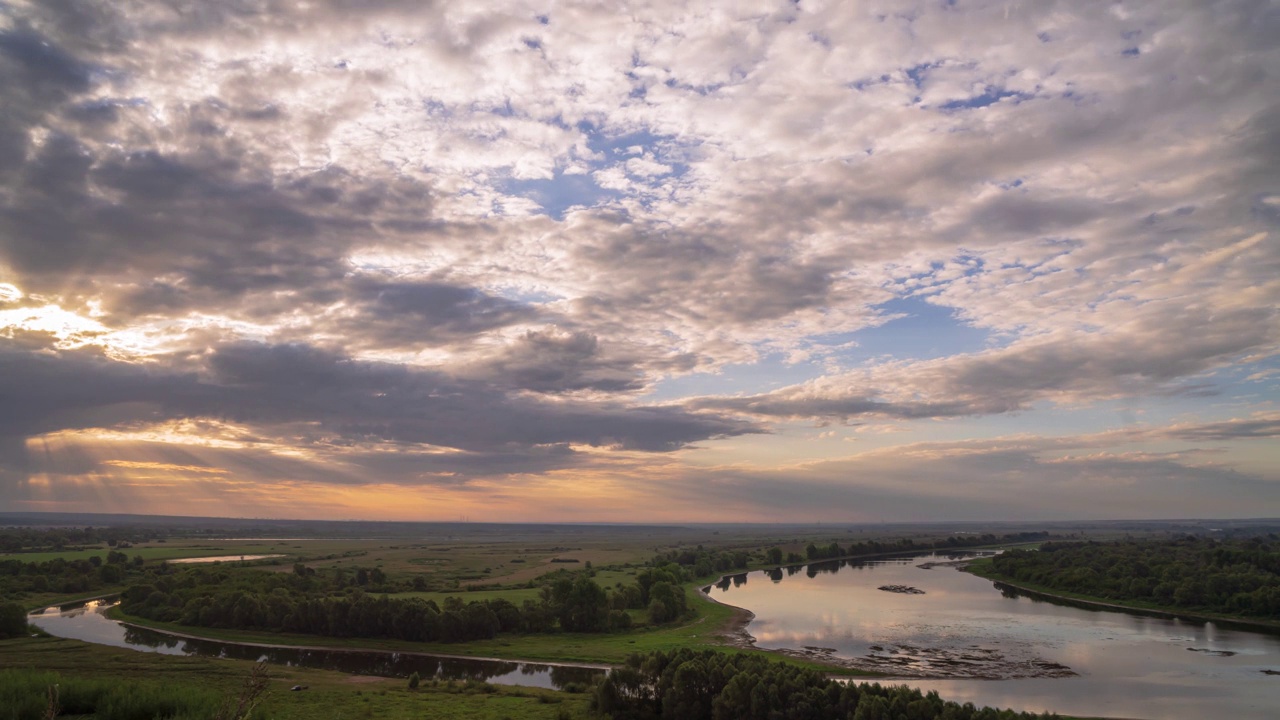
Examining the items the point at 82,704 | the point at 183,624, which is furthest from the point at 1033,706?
the point at 183,624

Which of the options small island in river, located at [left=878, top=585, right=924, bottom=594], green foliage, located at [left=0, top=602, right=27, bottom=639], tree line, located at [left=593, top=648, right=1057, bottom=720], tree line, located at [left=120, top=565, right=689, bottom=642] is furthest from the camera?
small island in river, located at [left=878, top=585, right=924, bottom=594]

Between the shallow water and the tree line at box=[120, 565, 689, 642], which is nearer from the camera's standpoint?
the shallow water

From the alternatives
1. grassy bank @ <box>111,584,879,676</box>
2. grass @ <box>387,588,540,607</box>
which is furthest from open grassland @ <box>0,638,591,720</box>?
grass @ <box>387,588,540,607</box>

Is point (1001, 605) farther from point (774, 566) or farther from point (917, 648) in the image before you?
point (774, 566)

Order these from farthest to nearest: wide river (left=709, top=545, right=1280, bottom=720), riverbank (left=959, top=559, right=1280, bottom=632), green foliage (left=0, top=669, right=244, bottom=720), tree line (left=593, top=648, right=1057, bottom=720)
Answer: riverbank (left=959, top=559, right=1280, bottom=632)
wide river (left=709, top=545, right=1280, bottom=720)
tree line (left=593, top=648, right=1057, bottom=720)
green foliage (left=0, top=669, right=244, bottom=720)

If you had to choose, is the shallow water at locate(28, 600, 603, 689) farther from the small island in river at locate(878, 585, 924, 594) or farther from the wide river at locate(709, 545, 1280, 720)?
the small island in river at locate(878, 585, 924, 594)

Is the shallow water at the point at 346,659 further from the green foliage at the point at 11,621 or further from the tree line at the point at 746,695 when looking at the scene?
the tree line at the point at 746,695

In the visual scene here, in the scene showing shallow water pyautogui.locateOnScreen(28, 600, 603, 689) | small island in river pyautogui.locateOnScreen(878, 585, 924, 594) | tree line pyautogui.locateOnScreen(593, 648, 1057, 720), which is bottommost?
small island in river pyautogui.locateOnScreen(878, 585, 924, 594)

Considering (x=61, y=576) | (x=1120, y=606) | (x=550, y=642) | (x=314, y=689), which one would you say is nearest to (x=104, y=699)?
(x=314, y=689)

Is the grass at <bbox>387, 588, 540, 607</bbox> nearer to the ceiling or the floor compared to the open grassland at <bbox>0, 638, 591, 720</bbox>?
nearer to the floor
